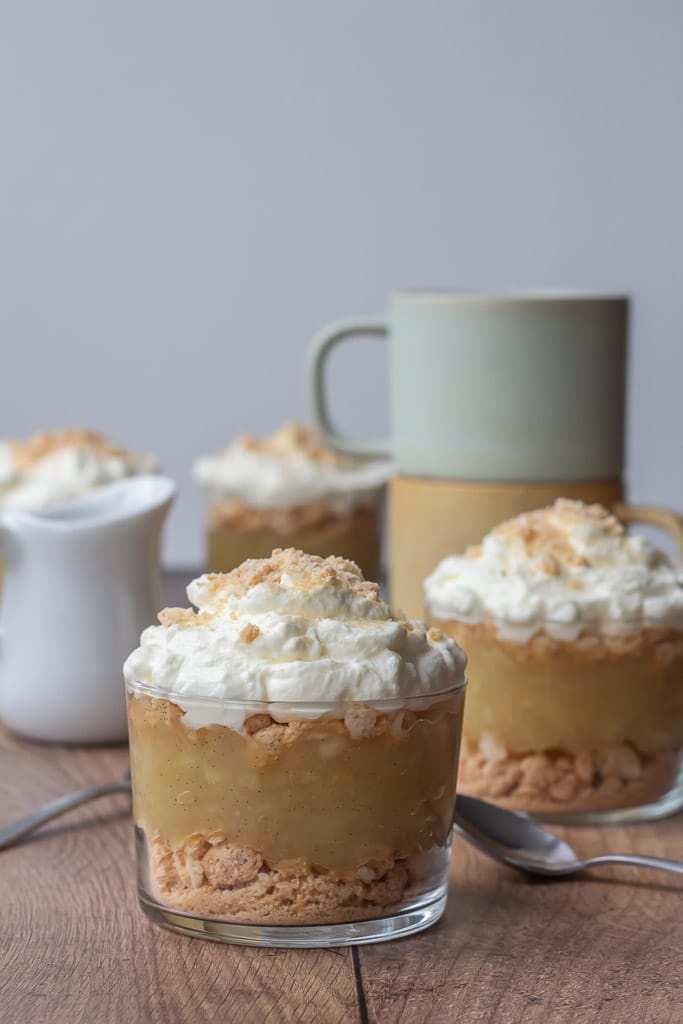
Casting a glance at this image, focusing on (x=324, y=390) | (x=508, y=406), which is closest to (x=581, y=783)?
(x=508, y=406)

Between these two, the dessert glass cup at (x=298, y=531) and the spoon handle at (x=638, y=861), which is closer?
the spoon handle at (x=638, y=861)

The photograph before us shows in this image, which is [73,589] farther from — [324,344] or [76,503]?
[324,344]

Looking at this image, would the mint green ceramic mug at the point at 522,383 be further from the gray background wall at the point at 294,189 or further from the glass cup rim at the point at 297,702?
the gray background wall at the point at 294,189

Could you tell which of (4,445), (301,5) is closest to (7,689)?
(4,445)

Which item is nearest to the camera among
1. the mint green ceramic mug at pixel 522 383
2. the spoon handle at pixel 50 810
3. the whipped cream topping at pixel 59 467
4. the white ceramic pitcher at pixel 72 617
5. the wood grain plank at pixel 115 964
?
the wood grain plank at pixel 115 964

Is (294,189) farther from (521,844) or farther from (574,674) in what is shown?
(521,844)

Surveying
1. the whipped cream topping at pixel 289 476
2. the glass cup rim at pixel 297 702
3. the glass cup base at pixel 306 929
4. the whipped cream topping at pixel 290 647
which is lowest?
the glass cup base at pixel 306 929

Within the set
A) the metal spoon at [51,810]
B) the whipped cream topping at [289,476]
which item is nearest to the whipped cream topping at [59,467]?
the whipped cream topping at [289,476]

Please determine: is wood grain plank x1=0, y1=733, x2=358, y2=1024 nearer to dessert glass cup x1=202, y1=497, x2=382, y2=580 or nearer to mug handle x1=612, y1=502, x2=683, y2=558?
mug handle x1=612, y1=502, x2=683, y2=558
